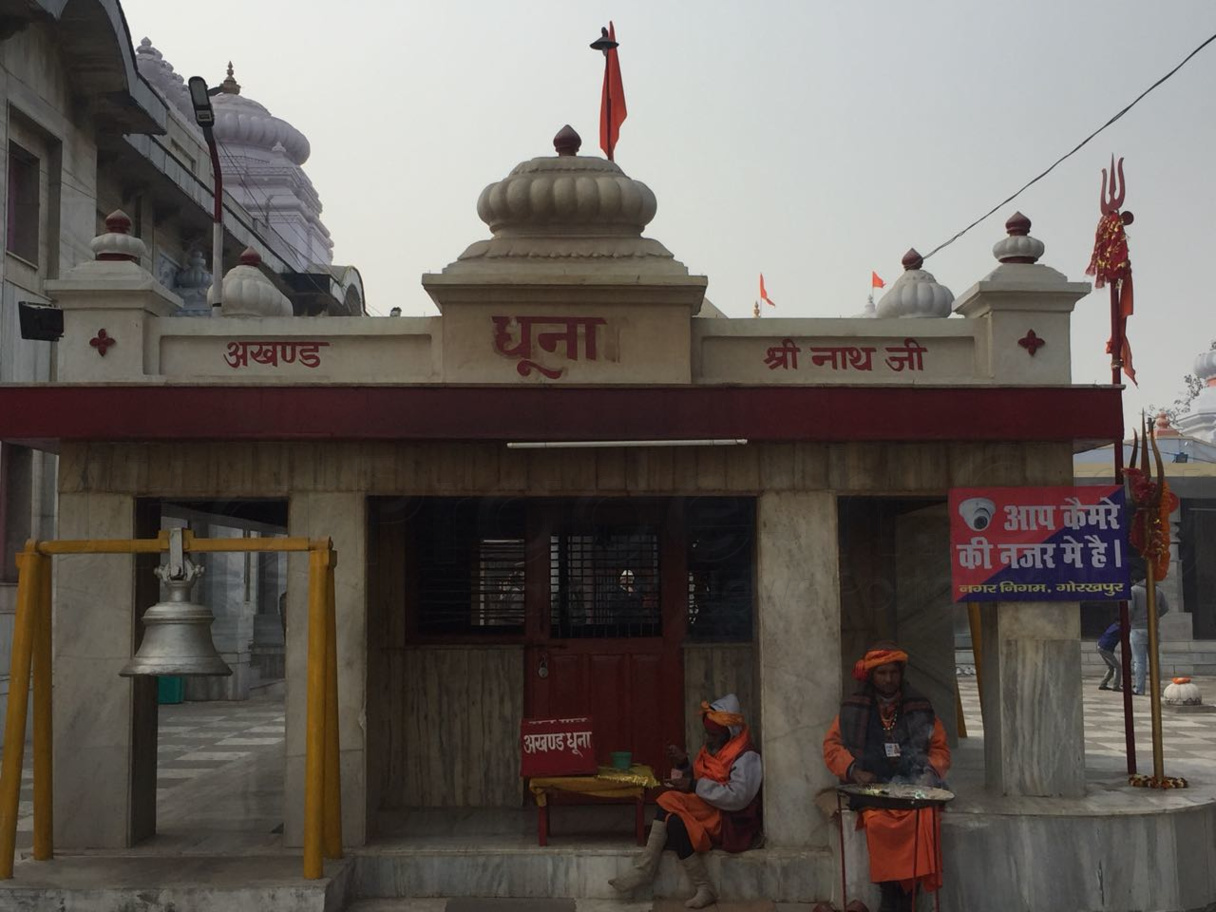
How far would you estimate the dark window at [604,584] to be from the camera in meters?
12.0

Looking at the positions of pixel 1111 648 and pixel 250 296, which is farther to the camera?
pixel 1111 648

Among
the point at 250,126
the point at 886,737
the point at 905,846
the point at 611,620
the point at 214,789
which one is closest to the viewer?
the point at 905,846

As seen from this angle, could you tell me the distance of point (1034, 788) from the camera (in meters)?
10.0

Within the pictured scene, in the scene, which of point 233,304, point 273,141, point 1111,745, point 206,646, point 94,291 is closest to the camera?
point 206,646

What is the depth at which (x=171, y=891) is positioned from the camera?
8.67m

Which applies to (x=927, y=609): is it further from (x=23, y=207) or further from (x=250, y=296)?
(x=23, y=207)

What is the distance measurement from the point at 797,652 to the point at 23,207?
14.9 meters

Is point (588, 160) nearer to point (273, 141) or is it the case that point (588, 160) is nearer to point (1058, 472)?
point (1058, 472)

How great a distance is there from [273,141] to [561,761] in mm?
37047

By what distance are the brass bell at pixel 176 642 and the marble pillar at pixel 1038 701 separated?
18.8ft

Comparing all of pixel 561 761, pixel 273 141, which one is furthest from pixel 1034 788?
pixel 273 141

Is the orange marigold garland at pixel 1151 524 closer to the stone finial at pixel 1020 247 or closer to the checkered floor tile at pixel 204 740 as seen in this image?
the stone finial at pixel 1020 247

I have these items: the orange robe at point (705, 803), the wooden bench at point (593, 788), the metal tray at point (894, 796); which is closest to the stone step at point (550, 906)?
the orange robe at point (705, 803)

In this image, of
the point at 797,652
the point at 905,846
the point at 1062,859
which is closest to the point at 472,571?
the point at 797,652
